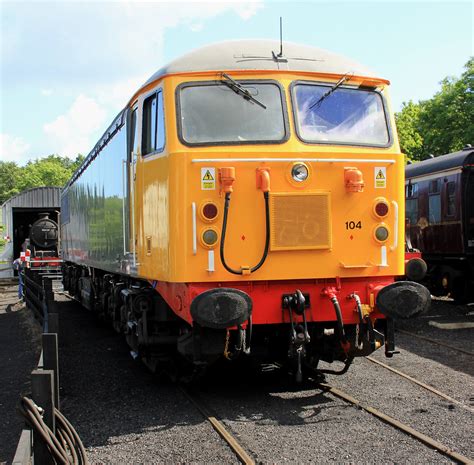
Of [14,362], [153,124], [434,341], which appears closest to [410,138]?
[434,341]

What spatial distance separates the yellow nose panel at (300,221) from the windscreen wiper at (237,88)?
1.02 metres

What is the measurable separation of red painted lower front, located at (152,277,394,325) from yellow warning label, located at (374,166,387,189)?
0.92 meters

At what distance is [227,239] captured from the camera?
599 centimetres

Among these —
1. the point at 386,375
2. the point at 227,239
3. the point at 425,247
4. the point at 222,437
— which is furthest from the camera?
the point at 425,247

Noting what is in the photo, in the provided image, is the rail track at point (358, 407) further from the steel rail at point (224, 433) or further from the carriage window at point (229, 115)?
the carriage window at point (229, 115)

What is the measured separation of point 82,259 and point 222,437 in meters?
8.53

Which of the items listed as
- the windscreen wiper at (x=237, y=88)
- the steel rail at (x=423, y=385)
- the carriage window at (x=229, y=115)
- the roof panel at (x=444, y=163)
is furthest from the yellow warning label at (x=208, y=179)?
the roof panel at (x=444, y=163)

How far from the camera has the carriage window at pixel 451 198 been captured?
14086 mm

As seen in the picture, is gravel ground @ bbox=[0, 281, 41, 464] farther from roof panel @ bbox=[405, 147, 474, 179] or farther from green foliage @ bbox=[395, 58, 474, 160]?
green foliage @ bbox=[395, 58, 474, 160]

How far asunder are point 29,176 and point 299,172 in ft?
348

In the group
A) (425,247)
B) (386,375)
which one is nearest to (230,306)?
(386,375)

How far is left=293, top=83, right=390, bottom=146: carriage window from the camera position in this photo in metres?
6.44

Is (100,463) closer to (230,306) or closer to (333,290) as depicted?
(230,306)

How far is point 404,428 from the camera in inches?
218
